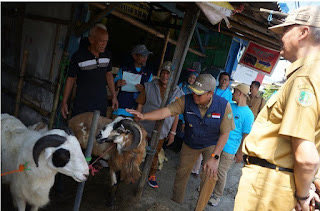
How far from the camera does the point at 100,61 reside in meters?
3.95

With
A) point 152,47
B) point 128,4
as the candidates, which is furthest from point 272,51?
point 128,4

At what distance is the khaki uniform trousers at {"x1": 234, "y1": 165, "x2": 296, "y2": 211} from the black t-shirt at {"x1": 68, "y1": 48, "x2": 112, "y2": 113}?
278cm

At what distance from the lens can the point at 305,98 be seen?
5.65 feet

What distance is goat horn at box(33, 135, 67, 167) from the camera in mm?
2393

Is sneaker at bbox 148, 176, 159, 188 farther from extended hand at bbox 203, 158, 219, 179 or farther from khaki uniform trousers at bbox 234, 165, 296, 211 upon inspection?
khaki uniform trousers at bbox 234, 165, 296, 211

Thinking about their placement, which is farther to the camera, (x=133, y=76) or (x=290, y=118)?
(x=133, y=76)

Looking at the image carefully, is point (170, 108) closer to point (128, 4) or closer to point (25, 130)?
point (25, 130)

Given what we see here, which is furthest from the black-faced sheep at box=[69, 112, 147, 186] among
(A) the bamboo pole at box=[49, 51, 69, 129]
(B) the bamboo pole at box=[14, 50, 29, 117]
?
(B) the bamboo pole at box=[14, 50, 29, 117]

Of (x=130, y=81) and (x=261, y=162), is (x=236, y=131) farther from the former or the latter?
(x=261, y=162)

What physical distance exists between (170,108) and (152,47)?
16.5ft

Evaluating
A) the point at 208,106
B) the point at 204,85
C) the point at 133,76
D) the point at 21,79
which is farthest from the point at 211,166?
the point at 21,79

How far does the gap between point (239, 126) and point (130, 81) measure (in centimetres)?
247

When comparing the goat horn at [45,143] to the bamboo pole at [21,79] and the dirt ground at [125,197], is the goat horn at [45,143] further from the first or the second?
the bamboo pole at [21,79]

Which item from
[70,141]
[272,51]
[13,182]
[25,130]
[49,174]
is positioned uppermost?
[272,51]
